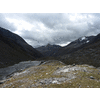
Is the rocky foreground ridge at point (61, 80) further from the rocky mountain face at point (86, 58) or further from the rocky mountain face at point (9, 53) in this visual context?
the rocky mountain face at point (86, 58)

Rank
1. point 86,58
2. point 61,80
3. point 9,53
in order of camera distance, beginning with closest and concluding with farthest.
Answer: point 61,80 → point 86,58 → point 9,53

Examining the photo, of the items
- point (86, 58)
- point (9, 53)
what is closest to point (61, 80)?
point (86, 58)

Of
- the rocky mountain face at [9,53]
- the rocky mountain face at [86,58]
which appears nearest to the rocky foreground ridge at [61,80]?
the rocky mountain face at [9,53]

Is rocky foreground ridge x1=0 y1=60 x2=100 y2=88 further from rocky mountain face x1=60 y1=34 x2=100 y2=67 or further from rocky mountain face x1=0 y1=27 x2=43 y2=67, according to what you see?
rocky mountain face x1=60 y1=34 x2=100 y2=67

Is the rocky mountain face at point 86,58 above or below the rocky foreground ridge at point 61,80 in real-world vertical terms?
above

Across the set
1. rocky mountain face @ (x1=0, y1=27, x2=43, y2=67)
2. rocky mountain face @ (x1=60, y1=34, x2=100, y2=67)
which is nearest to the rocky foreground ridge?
rocky mountain face @ (x1=0, y1=27, x2=43, y2=67)

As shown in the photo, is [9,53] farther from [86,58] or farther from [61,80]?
[86,58]

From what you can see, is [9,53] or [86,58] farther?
[9,53]
